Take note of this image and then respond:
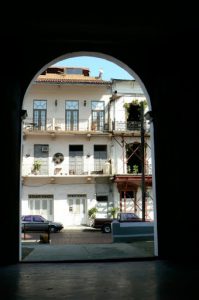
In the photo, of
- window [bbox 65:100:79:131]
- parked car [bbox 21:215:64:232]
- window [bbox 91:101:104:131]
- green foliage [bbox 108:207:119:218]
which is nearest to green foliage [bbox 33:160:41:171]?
window [bbox 65:100:79:131]

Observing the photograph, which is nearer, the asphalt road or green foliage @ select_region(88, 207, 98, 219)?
the asphalt road

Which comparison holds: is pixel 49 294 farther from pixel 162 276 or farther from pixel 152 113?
pixel 152 113

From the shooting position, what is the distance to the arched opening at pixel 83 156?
86.3 ft

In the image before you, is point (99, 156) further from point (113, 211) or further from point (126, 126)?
point (113, 211)

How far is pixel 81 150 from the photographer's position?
2720 cm

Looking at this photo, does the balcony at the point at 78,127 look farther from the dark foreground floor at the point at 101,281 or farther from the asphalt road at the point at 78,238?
the dark foreground floor at the point at 101,281

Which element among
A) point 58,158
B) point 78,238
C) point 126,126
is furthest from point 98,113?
point 78,238

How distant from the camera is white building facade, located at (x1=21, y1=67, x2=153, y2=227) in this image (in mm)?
26312

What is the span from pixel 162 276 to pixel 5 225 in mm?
3140

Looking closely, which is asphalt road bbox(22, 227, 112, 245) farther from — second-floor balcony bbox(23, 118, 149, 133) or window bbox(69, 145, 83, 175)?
second-floor balcony bbox(23, 118, 149, 133)

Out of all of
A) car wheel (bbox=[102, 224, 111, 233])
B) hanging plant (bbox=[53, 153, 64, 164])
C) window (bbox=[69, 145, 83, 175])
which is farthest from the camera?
hanging plant (bbox=[53, 153, 64, 164])

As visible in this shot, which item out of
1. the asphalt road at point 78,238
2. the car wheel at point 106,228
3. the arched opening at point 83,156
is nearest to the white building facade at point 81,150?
the arched opening at point 83,156

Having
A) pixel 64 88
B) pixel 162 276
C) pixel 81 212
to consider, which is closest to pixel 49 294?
pixel 162 276

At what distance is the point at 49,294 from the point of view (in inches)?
201
